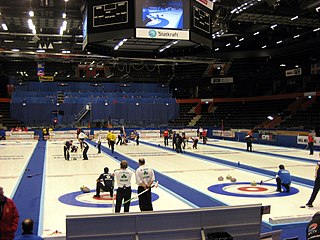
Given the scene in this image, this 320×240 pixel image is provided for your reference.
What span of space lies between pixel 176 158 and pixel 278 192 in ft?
37.1

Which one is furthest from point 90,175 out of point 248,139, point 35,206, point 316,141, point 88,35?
point 316,141

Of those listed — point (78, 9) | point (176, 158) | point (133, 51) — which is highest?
point (78, 9)

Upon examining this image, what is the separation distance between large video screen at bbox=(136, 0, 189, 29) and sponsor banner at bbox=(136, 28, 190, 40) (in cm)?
12

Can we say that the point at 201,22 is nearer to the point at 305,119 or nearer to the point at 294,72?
the point at 305,119

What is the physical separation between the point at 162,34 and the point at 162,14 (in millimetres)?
589

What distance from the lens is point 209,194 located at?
13.4 metres

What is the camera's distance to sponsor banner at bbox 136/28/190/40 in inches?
454

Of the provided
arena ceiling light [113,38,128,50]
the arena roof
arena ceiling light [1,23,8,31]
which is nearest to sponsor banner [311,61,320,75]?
the arena roof

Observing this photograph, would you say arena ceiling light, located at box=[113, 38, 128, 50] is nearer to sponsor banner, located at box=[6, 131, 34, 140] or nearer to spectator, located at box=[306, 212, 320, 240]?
spectator, located at box=[306, 212, 320, 240]

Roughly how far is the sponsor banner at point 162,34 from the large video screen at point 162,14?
121mm

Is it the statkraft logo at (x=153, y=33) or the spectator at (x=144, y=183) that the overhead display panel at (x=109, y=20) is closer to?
the statkraft logo at (x=153, y=33)

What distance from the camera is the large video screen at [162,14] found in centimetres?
1157

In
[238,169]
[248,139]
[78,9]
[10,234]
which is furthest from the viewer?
[248,139]

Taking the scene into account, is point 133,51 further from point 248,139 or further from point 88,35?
point 248,139
